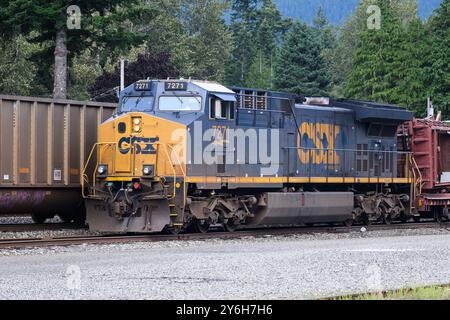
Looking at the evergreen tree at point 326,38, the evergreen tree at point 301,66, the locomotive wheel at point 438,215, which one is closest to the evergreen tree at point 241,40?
the evergreen tree at point 326,38

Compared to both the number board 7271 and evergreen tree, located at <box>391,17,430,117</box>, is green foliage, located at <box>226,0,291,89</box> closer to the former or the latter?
evergreen tree, located at <box>391,17,430,117</box>

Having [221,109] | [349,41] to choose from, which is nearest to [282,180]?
[221,109]

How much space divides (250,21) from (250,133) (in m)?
80.3

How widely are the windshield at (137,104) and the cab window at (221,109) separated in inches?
58.4

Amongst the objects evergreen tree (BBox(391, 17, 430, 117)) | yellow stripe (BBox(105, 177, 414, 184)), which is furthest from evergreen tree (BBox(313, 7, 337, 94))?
yellow stripe (BBox(105, 177, 414, 184))

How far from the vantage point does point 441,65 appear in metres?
56.5

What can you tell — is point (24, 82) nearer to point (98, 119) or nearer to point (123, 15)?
point (123, 15)

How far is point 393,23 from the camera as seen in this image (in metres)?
61.6

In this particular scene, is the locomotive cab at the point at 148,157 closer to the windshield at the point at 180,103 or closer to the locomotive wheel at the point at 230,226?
the windshield at the point at 180,103

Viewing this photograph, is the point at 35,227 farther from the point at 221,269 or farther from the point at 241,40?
the point at 241,40

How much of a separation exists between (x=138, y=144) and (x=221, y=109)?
84.8 inches

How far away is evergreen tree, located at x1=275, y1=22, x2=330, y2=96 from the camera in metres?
63.4

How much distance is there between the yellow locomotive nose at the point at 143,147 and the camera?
1880cm
